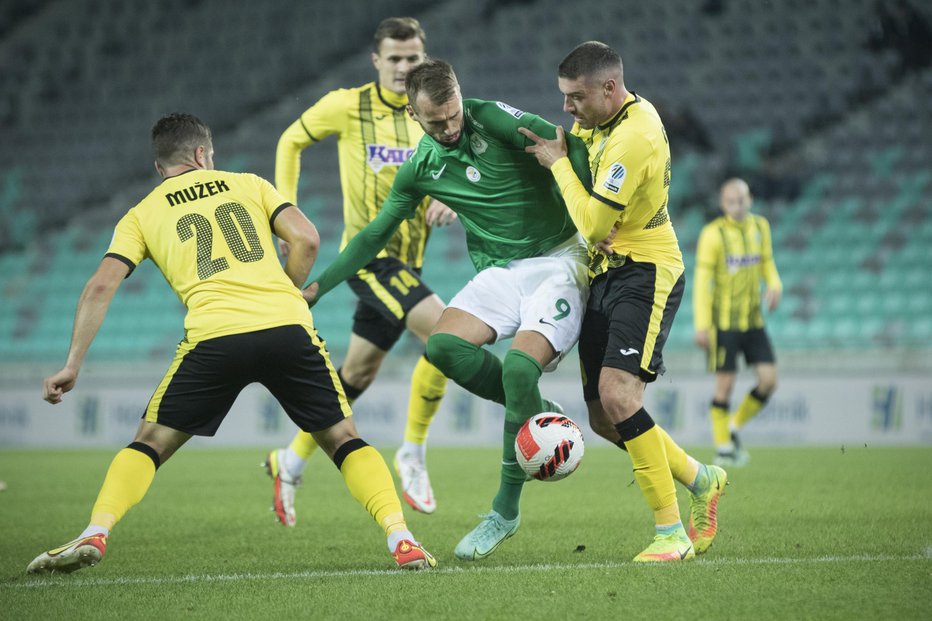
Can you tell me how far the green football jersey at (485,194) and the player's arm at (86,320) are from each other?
3.12 ft

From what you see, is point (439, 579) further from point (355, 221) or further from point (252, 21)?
point (252, 21)

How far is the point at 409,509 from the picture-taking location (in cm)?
691

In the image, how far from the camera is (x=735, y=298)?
10344mm

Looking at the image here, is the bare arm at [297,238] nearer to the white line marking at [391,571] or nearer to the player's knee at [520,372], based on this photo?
the player's knee at [520,372]

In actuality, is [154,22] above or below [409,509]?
above

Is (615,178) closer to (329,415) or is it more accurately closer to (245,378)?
(329,415)

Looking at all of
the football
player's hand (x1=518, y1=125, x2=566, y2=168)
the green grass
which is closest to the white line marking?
the green grass

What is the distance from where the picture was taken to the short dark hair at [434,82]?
184 inches

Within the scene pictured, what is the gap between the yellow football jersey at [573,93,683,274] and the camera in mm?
4457

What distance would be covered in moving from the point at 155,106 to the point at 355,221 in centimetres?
1239

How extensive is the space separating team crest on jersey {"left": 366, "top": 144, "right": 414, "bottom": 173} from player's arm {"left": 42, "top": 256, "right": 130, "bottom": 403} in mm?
2523

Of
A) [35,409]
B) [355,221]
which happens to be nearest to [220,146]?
[35,409]

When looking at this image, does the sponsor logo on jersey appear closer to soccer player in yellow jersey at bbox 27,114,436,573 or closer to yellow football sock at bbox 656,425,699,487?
yellow football sock at bbox 656,425,699,487

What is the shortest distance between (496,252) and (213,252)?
1280 millimetres
